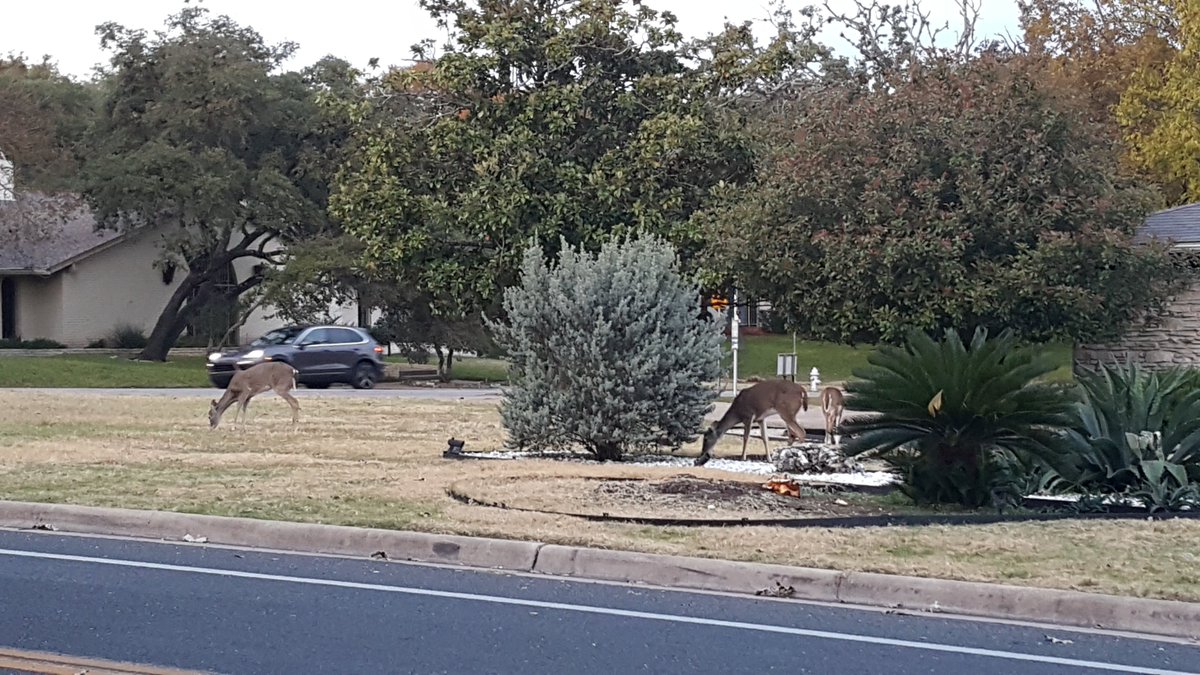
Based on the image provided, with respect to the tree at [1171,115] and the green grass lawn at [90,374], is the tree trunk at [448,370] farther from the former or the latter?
the tree at [1171,115]

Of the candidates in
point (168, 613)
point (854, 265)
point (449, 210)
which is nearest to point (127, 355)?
point (449, 210)

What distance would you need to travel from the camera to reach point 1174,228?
22.5m

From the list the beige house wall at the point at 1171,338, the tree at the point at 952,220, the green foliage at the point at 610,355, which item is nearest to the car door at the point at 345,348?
the tree at the point at 952,220

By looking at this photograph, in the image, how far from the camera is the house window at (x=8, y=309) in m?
44.7

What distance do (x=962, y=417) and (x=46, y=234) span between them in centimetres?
3364

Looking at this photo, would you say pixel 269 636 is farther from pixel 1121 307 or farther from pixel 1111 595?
pixel 1121 307

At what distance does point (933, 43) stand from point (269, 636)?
41.5m

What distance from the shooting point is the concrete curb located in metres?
8.30

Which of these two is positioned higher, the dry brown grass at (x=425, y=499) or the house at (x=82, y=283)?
the house at (x=82, y=283)

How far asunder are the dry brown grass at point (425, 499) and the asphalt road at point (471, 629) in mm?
803

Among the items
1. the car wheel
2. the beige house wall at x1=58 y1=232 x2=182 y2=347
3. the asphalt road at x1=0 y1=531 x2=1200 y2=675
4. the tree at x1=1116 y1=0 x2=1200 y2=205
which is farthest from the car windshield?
the asphalt road at x1=0 y1=531 x2=1200 y2=675

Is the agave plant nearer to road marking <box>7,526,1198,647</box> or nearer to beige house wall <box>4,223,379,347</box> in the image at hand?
road marking <box>7,526,1198,647</box>

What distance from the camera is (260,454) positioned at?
16.3m

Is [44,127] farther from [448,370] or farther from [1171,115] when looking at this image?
[1171,115]
